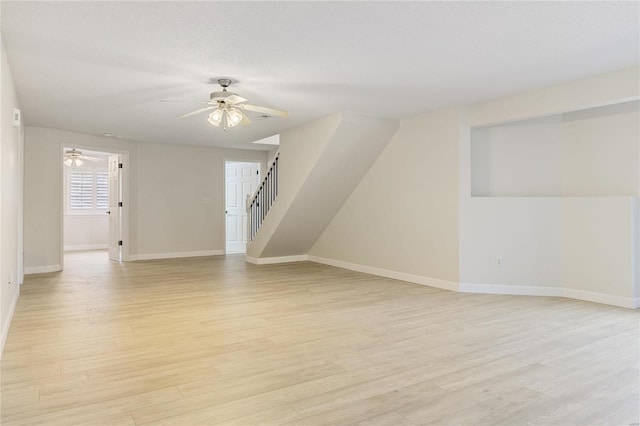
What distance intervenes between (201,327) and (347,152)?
142 inches

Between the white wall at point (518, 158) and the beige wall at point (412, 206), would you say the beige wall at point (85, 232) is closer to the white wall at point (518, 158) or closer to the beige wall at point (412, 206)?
the beige wall at point (412, 206)

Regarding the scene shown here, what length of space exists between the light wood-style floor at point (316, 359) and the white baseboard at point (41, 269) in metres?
1.72

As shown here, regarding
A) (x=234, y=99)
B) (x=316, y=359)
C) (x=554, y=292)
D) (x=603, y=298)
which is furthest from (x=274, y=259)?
(x=603, y=298)

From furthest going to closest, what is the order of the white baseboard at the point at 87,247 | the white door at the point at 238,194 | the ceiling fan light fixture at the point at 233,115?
the white door at the point at 238,194
the white baseboard at the point at 87,247
the ceiling fan light fixture at the point at 233,115

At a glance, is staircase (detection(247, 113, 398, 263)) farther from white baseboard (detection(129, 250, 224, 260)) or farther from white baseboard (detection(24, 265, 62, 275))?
white baseboard (detection(24, 265, 62, 275))

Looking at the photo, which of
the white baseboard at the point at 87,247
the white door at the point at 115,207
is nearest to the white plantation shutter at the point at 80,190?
the white baseboard at the point at 87,247

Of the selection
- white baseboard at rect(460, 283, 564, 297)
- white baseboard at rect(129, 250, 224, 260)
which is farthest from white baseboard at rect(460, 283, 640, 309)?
white baseboard at rect(129, 250, 224, 260)

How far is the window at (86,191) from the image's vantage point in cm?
1066

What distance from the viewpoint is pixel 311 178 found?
264 inches

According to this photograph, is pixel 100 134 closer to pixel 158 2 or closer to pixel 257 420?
pixel 158 2

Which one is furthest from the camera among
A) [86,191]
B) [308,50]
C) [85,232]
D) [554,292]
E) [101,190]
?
[101,190]

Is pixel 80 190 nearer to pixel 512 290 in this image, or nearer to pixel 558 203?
pixel 512 290

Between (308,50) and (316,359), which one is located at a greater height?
(308,50)

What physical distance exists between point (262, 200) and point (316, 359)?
225 inches
